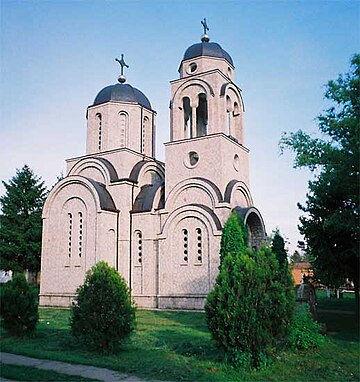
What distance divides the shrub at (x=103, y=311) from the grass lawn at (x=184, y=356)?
34cm

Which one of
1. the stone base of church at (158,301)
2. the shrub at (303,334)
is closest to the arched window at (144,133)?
the stone base of church at (158,301)

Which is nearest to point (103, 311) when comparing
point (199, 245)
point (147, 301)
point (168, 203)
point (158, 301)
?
point (199, 245)

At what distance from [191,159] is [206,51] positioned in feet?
18.4

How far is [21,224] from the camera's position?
98.6 ft

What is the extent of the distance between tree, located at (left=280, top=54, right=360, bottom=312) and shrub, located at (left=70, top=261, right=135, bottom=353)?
17.0 feet

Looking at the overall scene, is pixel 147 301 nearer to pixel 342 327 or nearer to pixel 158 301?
pixel 158 301

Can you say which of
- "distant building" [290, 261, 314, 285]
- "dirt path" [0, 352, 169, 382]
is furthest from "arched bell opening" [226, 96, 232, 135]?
"dirt path" [0, 352, 169, 382]

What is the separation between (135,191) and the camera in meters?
22.2

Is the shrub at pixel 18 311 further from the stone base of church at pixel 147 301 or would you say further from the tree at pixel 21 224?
the tree at pixel 21 224

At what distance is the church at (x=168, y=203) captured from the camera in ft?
62.9

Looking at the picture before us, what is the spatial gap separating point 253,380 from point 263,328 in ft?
3.57

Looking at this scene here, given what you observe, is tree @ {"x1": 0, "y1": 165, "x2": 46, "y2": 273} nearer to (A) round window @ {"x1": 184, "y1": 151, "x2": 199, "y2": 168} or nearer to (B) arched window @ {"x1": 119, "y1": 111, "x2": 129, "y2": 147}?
(B) arched window @ {"x1": 119, "y1": 111, "x2": 129, "y2": 147}

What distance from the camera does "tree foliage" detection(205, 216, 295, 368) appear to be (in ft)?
26.8

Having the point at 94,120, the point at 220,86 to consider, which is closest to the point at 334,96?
the point at 220,86
